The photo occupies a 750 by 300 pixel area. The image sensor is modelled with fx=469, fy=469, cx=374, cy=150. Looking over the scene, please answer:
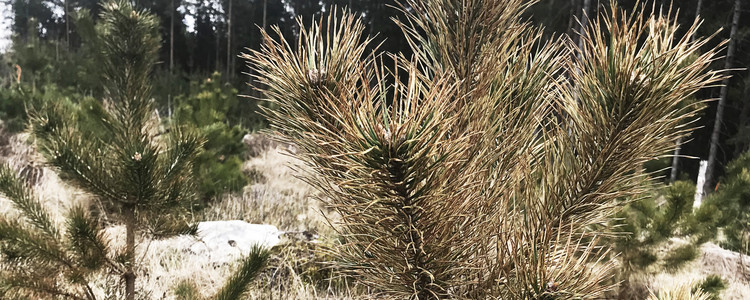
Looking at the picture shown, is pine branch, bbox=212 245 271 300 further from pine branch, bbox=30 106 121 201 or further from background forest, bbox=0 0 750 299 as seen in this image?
pine branch, bbox=30 106 121 201


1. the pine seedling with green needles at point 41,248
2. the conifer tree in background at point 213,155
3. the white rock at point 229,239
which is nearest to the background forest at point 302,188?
the conifer tree in background at point 213,155

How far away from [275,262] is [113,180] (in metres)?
1.97

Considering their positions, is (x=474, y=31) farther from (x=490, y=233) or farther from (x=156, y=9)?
(x=156, y=9)

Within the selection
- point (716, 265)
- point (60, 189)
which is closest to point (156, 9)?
point (60, 189)

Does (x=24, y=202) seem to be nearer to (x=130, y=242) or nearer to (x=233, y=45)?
(x=130, y=242)

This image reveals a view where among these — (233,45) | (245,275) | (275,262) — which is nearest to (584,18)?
(275,262)

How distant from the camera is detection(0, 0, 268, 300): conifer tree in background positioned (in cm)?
183

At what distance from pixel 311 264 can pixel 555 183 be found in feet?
10.3

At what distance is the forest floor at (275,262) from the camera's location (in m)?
3.28

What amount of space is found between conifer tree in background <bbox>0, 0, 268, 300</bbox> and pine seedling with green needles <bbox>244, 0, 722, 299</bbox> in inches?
38.2

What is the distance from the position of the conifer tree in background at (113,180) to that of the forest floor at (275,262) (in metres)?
0.30

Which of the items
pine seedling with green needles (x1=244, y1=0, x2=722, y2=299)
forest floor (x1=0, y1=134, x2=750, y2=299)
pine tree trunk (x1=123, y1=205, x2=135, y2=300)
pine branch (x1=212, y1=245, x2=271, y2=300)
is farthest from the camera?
forest floor (x1=0, y1=134, x2=750, y2=299)

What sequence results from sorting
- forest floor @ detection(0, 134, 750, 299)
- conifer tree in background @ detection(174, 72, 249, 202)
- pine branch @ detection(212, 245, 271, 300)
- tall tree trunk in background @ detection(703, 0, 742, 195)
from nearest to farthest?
pine branch @ detection(212, 245, 271, 300)
forest floor @ detection(0, 134, 750, 299)
conifer tree in background @ detection(174, 72, 249, 202)
tall tree trunk in background @ detection(703, 0, 742, 195)

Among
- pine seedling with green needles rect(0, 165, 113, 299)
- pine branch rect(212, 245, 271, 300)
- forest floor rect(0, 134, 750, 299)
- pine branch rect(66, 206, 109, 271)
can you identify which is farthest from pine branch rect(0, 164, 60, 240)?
pine branch rect(212, 245, 271, 300)
